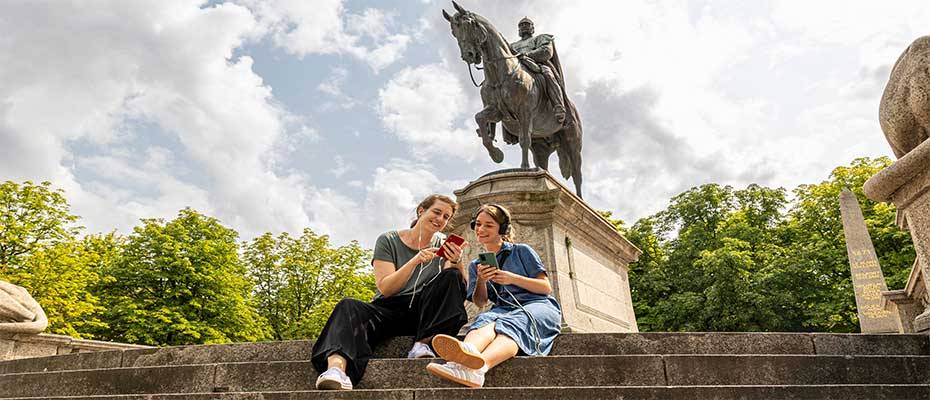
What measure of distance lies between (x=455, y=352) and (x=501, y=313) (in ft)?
2.88

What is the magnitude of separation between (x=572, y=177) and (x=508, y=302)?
292 inches

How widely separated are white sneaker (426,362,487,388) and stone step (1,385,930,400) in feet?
0.17

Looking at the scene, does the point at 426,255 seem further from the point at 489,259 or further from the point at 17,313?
the point at 17,313

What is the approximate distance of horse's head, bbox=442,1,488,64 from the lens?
9594 mm

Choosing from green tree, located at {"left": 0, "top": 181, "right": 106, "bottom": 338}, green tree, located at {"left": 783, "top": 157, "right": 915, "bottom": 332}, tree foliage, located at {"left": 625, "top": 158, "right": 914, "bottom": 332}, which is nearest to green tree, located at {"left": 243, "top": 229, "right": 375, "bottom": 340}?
green tree, located at {"left": 0, "top": 181, "right": 106, "bottom": 338}

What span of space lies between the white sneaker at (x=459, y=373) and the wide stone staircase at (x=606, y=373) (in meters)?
0.05

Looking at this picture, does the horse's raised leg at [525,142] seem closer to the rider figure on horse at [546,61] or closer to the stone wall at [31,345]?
the rider figure on horse at [546,61]

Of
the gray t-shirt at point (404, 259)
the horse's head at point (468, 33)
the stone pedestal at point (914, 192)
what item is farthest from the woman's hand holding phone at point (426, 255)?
the horse's head at point (468, 33)

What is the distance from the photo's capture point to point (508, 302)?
470 centimetres

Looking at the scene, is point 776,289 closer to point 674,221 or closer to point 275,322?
point 674,221

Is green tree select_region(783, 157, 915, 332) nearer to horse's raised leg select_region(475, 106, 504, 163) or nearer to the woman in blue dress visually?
horse's raised leg select_region(475, 106, 504, 163)

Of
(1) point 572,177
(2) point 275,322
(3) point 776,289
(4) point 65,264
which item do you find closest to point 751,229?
(3) point 776,289

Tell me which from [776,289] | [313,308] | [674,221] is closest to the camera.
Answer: [776,289]

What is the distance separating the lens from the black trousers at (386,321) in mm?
4262
